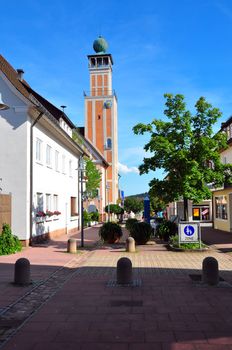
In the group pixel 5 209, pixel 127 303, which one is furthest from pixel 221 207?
pixel 127 303

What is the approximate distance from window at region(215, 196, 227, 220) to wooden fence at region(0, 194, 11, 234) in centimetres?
1672

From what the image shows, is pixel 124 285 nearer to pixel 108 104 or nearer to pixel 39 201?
pixel 39 201

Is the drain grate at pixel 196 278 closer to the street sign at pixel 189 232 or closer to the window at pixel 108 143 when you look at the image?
the street sign at pixel 189 232

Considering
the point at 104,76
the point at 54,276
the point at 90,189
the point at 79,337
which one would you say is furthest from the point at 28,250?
the point at 104,76

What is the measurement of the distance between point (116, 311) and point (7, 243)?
10706 mm

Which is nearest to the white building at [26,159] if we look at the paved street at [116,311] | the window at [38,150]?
the window at [38,150]

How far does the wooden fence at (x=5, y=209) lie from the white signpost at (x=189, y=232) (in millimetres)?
7377

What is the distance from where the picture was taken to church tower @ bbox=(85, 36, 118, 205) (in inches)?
2901

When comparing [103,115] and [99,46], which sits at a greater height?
[99,46]

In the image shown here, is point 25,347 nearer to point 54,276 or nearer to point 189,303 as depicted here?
point 189,303

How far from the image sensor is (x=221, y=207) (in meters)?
33.5

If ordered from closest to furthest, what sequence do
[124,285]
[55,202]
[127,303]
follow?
[127,303] → [124,285] → [55,202]

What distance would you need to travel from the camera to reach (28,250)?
19.2 meters

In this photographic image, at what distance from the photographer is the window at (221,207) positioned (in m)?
32.1
